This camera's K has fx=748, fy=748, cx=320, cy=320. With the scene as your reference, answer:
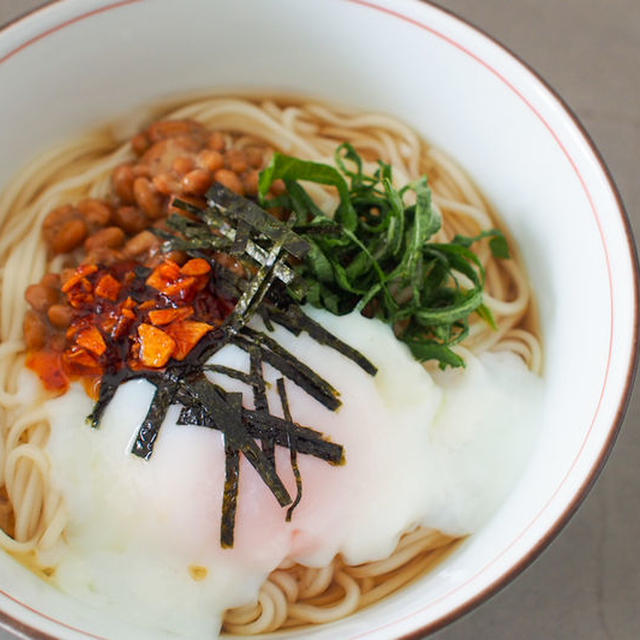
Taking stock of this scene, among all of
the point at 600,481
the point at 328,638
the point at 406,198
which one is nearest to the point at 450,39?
the point at 406,198

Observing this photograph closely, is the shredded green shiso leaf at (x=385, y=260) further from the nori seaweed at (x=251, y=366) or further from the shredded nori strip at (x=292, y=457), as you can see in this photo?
the shredded nori strip at (x=292, y=457)

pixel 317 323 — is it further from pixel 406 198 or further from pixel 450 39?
pixel 450 39

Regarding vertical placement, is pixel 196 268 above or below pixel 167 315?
above

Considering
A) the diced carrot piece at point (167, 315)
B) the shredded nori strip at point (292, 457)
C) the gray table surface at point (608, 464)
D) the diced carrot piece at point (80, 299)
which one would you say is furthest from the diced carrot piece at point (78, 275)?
the gray table surface at point (608, 464)

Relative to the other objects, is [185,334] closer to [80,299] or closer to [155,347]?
[155,347]

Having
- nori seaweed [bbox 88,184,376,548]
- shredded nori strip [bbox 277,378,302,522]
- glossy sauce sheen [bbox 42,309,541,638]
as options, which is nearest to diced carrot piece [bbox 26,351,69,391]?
glossy sauce sheen [bbox 42,309,541,638]

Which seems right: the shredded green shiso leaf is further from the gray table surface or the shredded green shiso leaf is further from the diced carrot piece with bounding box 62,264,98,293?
the gray table surface

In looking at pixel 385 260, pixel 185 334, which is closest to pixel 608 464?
pixel 385 260
